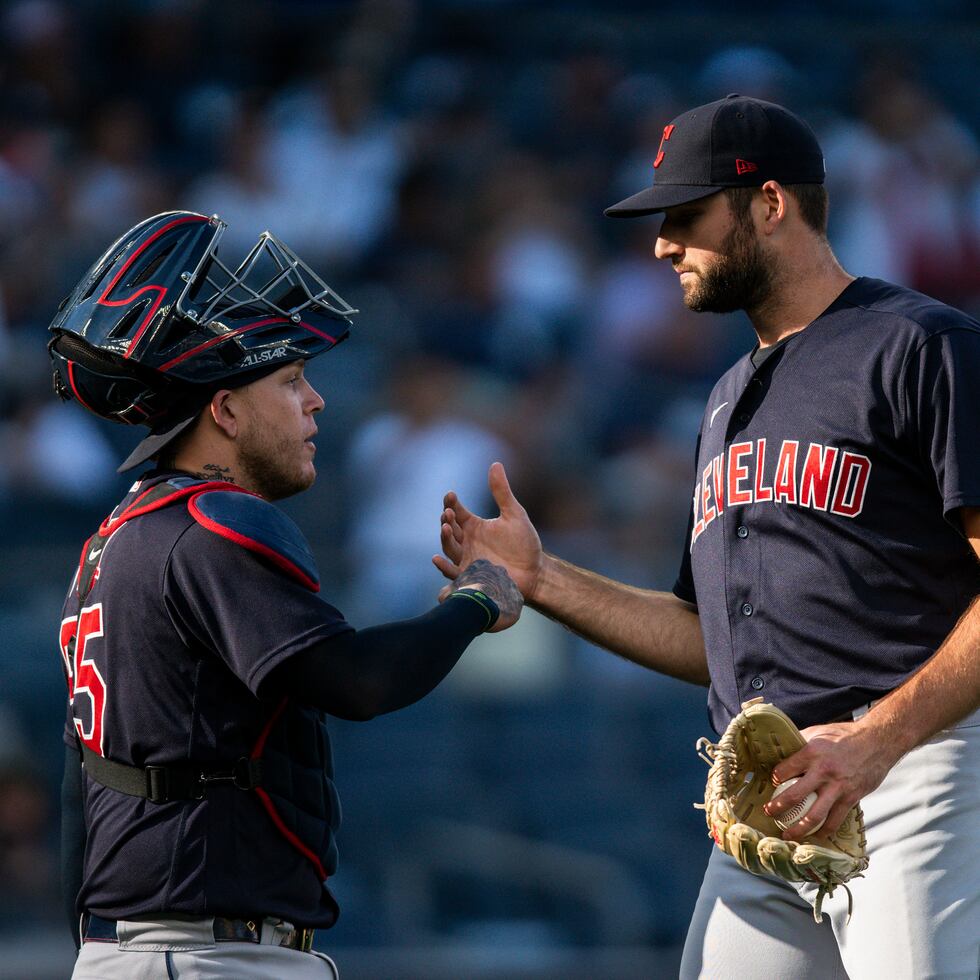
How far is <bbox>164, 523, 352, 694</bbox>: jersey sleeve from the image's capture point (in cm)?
246

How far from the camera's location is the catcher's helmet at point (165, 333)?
2707 mm

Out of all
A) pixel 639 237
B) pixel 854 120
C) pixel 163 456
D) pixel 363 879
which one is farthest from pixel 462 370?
pixel 163 456

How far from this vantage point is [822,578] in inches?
115

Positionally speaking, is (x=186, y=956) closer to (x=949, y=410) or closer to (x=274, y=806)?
(x=274, y=806)

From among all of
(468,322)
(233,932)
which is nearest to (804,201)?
(233,932)

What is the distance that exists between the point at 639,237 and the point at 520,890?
3.76m

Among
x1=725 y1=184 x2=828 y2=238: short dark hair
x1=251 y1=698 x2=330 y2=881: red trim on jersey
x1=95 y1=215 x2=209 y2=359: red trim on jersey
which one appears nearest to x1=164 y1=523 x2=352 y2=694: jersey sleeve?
x1=251 y1=698 x2=330 y2=881: red trim on jersey

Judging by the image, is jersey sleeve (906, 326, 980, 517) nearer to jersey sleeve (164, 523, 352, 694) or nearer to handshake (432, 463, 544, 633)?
handshake (432, 463, 544, 633)

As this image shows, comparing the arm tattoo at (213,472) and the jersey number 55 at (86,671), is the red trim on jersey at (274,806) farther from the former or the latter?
the arm tattoo at (213,472)

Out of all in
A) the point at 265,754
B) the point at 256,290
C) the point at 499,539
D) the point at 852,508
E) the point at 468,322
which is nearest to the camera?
the point at 265,754

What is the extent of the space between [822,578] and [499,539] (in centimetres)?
87

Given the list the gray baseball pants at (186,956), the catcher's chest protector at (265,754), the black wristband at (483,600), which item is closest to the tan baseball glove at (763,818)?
the black wristband at (483,600)

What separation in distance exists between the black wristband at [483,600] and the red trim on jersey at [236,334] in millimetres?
533

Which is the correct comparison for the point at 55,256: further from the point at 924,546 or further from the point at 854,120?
the point at 924,546
